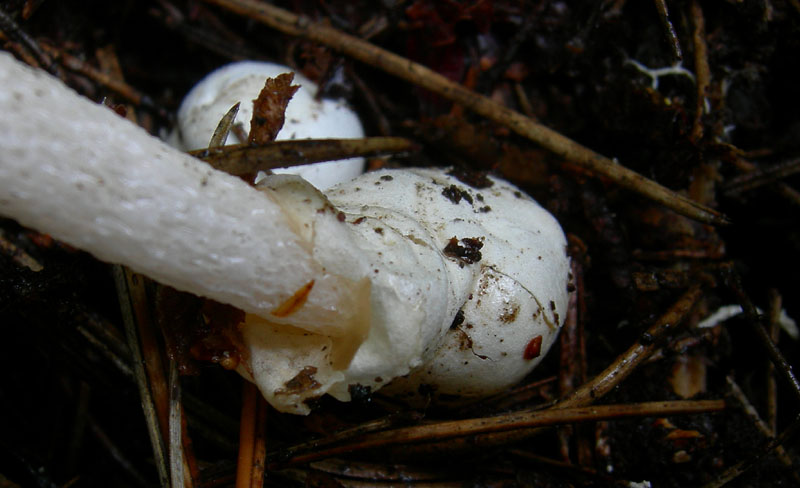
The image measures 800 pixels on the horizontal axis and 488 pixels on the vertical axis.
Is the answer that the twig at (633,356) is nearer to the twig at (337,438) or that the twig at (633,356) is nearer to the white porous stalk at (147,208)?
the twig at (337,438)

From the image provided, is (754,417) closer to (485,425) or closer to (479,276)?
(485,425)

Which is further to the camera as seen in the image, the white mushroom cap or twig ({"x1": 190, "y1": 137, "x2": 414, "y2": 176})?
the white mushroom cap

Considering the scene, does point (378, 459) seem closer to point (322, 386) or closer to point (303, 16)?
point (322, 386)

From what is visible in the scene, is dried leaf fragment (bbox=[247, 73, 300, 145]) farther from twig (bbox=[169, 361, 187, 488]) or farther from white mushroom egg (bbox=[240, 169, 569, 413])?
twig (bbox=[169, 361, 187, 488])

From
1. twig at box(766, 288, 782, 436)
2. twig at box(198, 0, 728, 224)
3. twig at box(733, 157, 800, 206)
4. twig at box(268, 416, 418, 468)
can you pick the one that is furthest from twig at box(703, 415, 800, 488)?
twig at box(268, 416, 418, 468)

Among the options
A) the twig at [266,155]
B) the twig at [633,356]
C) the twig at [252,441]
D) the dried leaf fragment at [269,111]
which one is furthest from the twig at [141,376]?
the twig at [633,356]

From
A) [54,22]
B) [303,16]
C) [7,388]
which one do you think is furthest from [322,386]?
[54,22]

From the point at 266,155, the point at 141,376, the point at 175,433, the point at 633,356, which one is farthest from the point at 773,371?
the point at 141,376
